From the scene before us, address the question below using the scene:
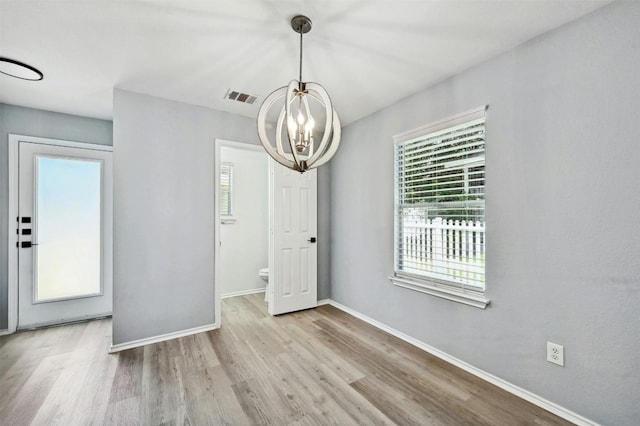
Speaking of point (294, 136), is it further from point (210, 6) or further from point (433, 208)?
point (433, 208)

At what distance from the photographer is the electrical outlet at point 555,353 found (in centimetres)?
171

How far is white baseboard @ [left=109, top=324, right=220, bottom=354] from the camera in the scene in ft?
8.38

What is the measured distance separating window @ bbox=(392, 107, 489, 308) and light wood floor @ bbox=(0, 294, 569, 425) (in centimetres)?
69

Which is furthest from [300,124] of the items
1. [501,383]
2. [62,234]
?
[62,234]

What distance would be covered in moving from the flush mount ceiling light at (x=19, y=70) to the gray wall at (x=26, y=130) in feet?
3.10

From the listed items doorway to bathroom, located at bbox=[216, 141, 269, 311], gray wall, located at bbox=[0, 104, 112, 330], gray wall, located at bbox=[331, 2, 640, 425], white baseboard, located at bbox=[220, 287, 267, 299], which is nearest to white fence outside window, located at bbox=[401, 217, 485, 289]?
gray wall, located at bbox=[331, 2, 640, 425]

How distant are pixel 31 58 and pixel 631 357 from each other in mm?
4461

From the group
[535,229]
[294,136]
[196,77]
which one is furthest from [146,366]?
[535,229]

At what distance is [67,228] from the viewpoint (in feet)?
10.6

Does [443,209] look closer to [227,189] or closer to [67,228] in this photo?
[227,189]

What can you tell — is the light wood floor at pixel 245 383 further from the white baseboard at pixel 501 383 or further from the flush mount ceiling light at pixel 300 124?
the flush mount ceiling light at pixel 300 124

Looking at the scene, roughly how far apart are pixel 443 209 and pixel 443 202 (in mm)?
63

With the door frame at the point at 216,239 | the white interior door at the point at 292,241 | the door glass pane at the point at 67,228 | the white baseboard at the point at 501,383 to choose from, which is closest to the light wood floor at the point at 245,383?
the white baseboard at the point at 501,383

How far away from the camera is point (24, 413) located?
1726mm
